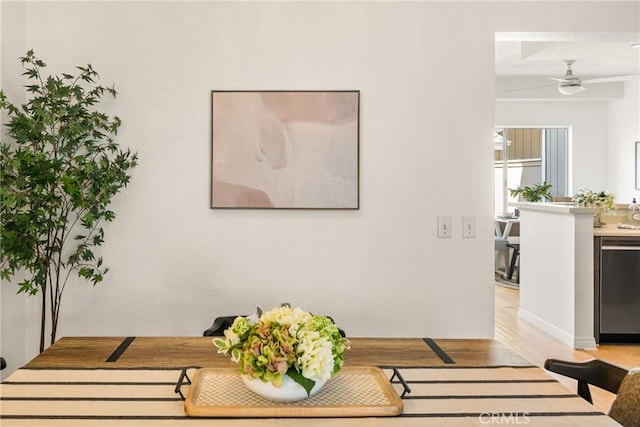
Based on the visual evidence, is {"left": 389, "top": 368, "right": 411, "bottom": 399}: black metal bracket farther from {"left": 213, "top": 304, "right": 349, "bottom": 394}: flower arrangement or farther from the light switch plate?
the light switch plate

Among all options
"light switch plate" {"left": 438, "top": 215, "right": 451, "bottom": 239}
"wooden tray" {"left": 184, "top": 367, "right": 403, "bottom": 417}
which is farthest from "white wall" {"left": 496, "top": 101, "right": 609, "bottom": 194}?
"wooden tray" {"left": 184, "top": 367, "right": 403, "bottom": 417}

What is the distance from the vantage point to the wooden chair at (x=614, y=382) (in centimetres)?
156

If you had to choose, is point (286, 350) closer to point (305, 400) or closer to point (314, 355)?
point (314, 355)

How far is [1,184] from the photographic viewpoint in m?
2.57

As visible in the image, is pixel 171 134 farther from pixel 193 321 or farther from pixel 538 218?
pixel 538 218

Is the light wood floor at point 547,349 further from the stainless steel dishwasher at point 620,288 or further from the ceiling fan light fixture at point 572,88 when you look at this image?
the ceiling fan light fixture at point 572,88

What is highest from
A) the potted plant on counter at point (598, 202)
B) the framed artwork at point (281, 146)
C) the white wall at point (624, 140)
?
the white wall at point (624, 140)

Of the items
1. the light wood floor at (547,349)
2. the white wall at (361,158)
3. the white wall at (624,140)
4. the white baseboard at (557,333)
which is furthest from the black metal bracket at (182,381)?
the white wall at (624,140)

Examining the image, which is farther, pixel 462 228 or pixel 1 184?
pixel 462 228

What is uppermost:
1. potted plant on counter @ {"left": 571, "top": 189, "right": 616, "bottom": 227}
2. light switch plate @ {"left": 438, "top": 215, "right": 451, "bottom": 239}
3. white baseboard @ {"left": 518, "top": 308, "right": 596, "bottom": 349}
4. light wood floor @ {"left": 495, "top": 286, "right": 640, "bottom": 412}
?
potted plant on counter @ {"left": 571, "top": 189, "right": 616, "bottom": 227}

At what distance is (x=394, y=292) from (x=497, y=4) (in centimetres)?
164

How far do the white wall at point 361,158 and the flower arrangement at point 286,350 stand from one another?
1634 mm

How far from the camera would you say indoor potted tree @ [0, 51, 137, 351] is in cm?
257

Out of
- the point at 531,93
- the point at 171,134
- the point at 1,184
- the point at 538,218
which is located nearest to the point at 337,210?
the point at 171,134
